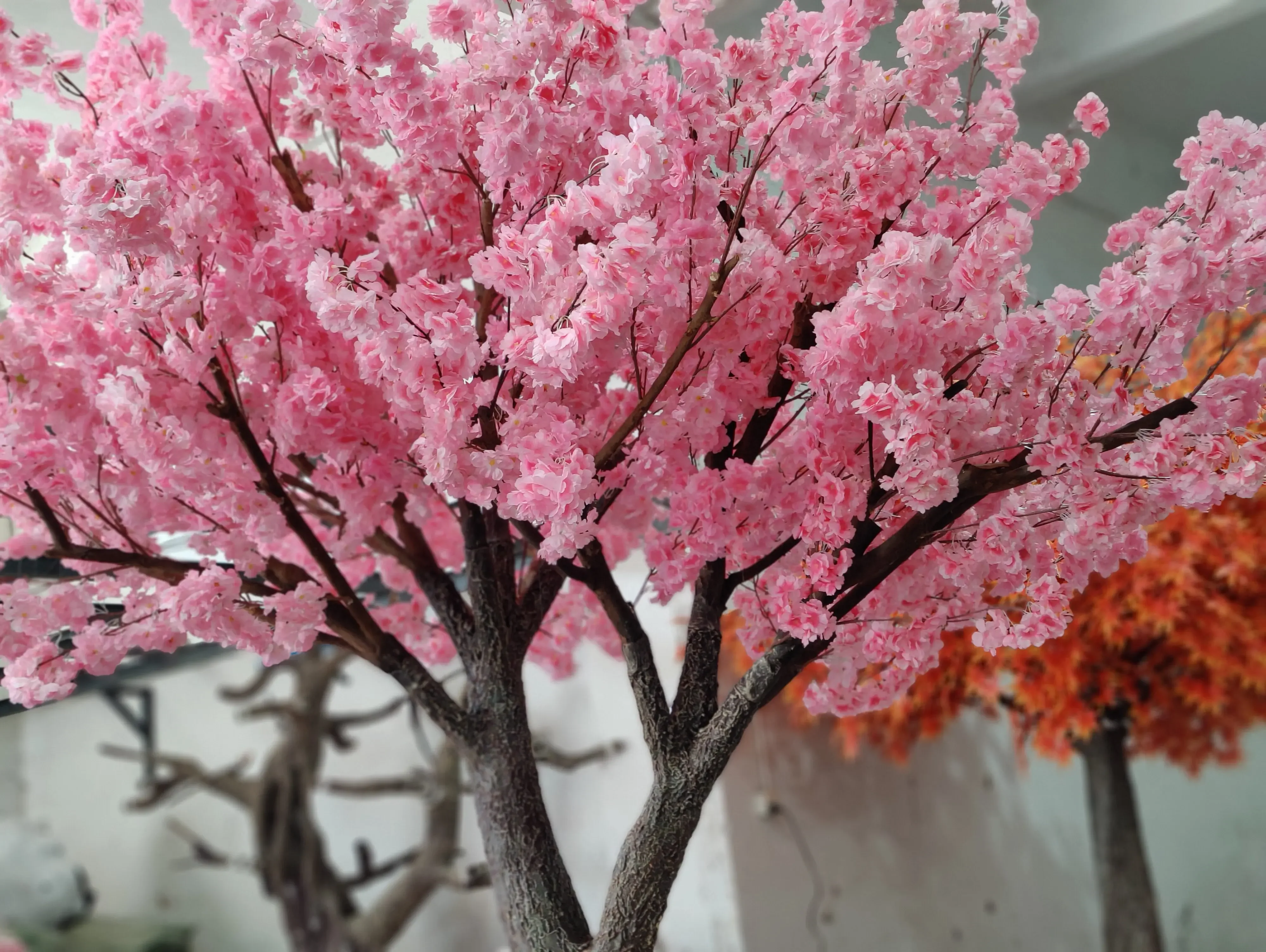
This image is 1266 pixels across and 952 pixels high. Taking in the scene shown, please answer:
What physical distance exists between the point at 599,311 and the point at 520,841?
479 millimetres

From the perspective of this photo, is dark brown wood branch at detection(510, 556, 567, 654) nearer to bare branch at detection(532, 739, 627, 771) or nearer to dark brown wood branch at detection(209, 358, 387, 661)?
dark brown wood branch at detection(209, 358, 387, 661)

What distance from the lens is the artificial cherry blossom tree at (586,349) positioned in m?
0.66

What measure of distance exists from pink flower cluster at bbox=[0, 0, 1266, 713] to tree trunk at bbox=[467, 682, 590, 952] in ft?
0.61

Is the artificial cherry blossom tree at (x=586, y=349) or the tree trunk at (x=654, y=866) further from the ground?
the artificial cherry blossom tree at (x=586, y=349)

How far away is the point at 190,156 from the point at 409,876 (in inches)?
93.4

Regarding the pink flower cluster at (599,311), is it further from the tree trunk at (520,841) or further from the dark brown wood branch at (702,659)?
the tree trunk at (520,841)

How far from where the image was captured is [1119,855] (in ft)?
6.40

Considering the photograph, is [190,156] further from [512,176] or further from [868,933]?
[868,933]

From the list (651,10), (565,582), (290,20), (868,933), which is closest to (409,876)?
(868,933)

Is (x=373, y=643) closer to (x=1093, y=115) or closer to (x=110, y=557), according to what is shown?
(x=110, y=557)

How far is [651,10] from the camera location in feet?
4.14

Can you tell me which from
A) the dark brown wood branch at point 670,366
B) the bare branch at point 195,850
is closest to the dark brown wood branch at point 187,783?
the bare branch at point 195,850

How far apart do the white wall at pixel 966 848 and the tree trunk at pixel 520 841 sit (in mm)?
1293

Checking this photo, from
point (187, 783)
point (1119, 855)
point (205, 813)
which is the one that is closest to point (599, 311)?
point (1119, 855)
